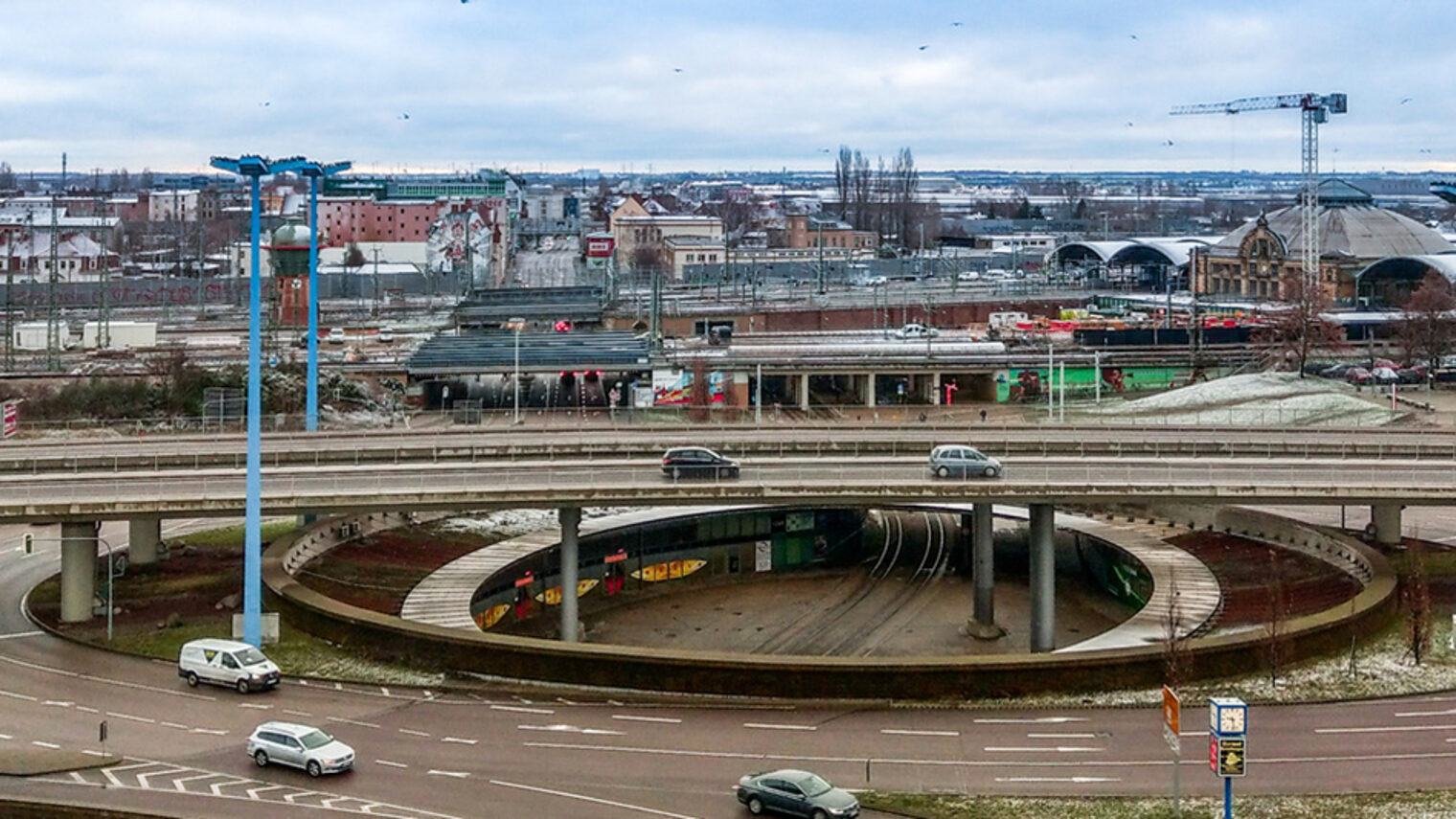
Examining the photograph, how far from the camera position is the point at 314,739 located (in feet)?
65.8

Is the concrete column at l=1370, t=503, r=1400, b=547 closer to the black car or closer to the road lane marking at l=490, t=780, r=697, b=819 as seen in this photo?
the black car

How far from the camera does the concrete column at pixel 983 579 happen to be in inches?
1239

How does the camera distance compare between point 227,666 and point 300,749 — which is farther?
point 227,666

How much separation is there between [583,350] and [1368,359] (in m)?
30.7

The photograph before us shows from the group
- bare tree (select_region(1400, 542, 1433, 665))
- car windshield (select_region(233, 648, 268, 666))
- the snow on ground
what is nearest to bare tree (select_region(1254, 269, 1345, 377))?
the snow on ground

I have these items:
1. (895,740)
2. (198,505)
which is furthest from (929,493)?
(198,505)

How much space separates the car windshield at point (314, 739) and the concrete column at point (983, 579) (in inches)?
580

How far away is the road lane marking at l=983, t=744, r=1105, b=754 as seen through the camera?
21000 millimetres

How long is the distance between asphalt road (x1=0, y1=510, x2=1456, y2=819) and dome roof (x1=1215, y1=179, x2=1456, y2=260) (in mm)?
72125

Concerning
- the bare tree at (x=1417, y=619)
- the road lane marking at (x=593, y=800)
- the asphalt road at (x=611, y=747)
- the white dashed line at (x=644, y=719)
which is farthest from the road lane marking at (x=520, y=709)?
the bare tree at (x=1417, y=619)

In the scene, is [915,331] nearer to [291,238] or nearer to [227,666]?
[291,238]

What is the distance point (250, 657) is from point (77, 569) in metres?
5.81

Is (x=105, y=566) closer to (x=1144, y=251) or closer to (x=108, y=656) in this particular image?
(x=108, y=656)

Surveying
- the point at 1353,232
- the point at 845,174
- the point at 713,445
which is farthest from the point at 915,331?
the point at 845,174
